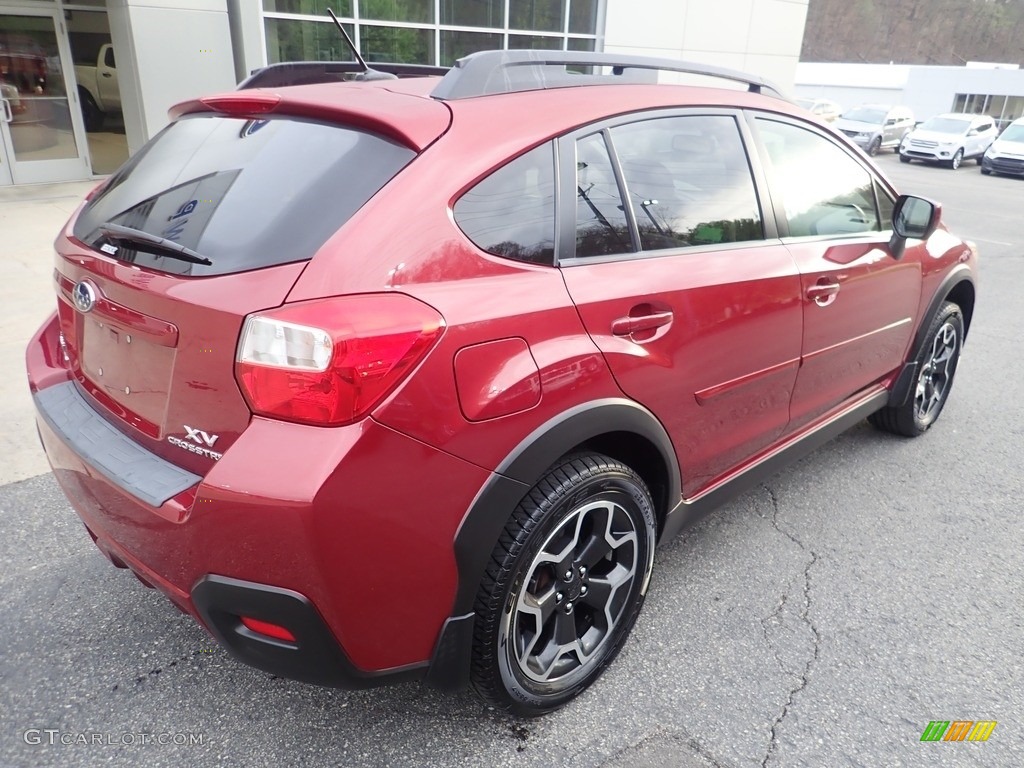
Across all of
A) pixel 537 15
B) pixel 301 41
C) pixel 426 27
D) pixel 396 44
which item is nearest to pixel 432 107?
pixel 301 41

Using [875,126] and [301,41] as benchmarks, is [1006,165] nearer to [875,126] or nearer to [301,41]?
[875,126]

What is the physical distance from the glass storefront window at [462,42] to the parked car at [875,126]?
1681 centimetres

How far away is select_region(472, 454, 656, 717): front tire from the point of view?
1930 millimetres

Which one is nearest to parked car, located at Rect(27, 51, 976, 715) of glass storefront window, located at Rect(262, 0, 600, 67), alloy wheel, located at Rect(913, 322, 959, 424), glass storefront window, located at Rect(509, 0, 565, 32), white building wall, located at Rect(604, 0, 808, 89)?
alloy wheel, located at Rect(913, 322, 959, 424)

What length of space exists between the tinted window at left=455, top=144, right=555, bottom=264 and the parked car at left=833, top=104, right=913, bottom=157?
A: 26.6m

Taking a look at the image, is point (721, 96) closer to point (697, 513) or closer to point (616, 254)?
point (616, 254)

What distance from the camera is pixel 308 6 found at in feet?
34.3

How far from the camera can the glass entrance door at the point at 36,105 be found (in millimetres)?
9891

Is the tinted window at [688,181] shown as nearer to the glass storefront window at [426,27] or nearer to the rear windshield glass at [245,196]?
the rear windshield glass at [245,196]

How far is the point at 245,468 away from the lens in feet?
5.28

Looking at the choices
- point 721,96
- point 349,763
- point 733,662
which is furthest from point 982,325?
point 349,763

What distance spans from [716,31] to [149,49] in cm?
1056

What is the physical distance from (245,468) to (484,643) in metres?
0.77

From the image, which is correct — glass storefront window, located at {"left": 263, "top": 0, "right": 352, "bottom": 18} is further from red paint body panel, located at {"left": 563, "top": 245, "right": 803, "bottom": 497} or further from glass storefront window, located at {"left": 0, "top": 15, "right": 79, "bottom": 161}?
red paint body panel, located at {"left": 563, "top": 245, "right": 803, "bottom": 497}
